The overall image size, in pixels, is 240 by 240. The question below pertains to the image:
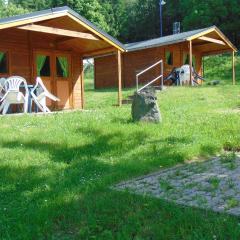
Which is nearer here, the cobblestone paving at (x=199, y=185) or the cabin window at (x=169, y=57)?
the cobblestone paving at (x=199, y=185)

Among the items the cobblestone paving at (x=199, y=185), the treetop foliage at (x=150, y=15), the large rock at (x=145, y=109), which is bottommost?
the cobblestone paving at (x=199, y=185)

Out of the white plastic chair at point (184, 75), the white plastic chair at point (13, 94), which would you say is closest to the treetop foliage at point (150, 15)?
the white plastic chair at point (184, 75)

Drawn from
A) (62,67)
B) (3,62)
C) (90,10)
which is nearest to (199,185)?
(3,62)

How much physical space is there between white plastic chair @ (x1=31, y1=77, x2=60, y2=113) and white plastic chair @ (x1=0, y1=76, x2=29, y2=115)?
0.34 meters

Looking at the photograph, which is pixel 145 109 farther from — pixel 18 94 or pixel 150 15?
pixel 150 15

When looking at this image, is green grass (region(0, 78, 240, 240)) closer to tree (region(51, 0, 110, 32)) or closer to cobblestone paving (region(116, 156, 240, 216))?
cobblestone paving (region(116, 156, 240, 216))

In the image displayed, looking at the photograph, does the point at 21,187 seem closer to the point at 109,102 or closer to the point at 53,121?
the point at 53,121

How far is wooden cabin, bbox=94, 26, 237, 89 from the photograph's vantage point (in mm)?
24172

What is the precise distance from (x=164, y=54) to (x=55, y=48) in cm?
956

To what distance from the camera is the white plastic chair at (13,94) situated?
13.1 m

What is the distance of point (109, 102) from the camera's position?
18.6 m

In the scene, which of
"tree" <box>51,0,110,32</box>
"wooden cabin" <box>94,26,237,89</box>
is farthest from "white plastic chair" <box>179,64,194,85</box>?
"tree" <box>51,0,110,32</box>

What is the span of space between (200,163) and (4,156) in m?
3.07

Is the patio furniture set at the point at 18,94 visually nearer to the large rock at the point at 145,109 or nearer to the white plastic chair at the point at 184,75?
the large rock at the point at 145,109
